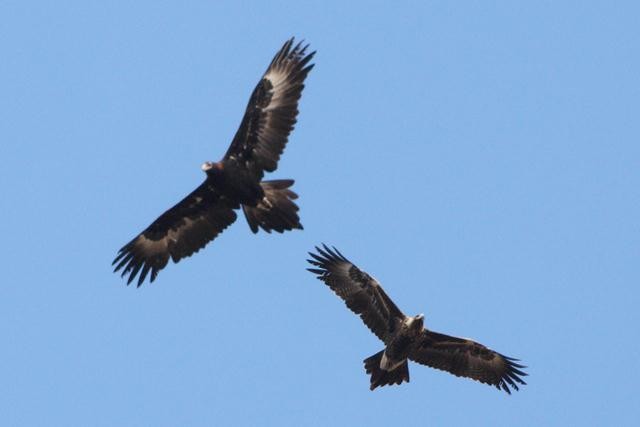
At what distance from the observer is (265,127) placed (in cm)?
2264

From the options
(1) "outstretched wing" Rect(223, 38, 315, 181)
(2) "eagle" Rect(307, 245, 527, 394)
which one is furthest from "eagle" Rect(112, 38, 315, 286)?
(2) "eagle" Rect(307, 245, 527, 394)

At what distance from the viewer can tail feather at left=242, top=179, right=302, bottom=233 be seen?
73.4 feet

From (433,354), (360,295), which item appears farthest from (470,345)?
(360,295)

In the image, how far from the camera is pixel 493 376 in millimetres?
23672

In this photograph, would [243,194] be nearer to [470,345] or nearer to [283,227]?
[283,227]

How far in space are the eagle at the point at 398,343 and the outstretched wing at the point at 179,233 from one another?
1905 millimetres

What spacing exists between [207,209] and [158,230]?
1.04m

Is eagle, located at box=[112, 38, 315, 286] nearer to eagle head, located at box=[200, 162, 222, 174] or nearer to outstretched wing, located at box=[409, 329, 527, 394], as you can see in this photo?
eagle head, located at box=[200, 162, 222, 174]

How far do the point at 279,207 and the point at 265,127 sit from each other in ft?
4.77

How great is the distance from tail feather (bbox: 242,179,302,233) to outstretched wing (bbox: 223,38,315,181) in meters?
0.38

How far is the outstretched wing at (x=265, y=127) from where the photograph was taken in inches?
890

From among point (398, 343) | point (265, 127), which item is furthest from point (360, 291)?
point (265, 127)

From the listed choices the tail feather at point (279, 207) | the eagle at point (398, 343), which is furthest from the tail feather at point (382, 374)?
the tail feather at point (279, 207)

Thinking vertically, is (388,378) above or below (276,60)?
below
